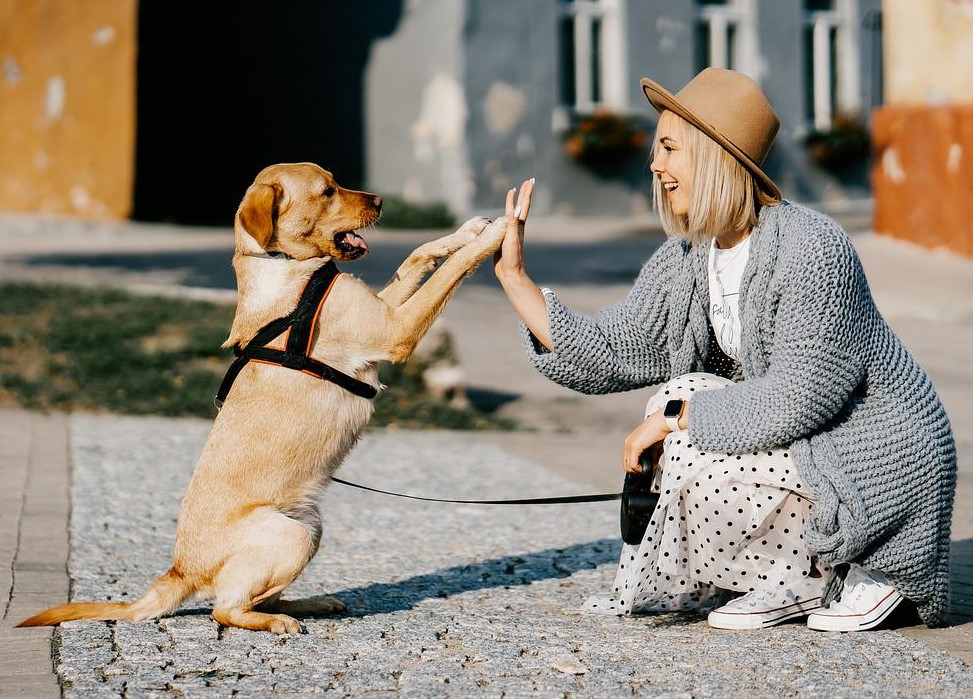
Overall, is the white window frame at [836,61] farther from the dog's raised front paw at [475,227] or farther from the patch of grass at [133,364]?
the dog's raised front paw at [475,227]

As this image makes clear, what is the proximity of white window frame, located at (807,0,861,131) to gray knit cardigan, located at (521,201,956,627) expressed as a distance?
19821 millimetres

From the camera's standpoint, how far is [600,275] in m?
14.6

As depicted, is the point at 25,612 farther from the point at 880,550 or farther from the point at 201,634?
the point at 880,550

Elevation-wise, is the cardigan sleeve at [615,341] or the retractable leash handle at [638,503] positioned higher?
the cardigan sleeve at [615,341]

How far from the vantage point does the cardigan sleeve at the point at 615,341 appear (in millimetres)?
4367

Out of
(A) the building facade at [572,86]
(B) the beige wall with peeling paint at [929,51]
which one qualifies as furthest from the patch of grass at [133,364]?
(A) the building facade at [572,86]

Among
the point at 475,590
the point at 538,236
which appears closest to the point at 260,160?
the point at 538,236

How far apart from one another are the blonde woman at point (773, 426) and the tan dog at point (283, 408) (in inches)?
20.9

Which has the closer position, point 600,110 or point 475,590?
point 475,590

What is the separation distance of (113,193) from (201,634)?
15.9 metres

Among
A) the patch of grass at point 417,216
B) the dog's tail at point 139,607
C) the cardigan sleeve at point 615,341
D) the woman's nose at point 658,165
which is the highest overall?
the woman's nose at point 658,165

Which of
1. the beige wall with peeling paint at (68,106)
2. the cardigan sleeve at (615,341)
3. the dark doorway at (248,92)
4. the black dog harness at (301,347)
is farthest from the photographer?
the dark doorway at (248,92)

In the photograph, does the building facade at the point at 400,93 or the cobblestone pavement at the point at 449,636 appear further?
the building facade at the point at 400,93

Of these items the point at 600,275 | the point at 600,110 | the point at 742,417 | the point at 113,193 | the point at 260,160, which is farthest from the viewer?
the point at 260,160
